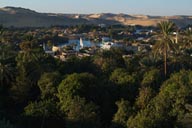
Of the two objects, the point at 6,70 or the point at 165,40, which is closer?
the point at 6,70

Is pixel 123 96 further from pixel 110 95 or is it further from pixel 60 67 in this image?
pixel 60 67

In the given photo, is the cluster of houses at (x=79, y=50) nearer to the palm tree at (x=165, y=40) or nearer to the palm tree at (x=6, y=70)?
the palm tree at (x=165, y=40)

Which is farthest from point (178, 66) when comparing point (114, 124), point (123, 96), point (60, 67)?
point (114, 124)

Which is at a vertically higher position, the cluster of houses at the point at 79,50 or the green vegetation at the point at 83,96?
the green vegetation at the point at 83,96

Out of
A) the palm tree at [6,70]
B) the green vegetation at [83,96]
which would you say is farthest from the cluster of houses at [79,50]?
the green vegetation at [83,96]

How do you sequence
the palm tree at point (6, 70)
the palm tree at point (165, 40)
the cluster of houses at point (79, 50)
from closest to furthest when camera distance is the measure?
the palm tree at point (6, 70)
the palm tree at point (165, 40)
the cluster of houses at point (79, 50)

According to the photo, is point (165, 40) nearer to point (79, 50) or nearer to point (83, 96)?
point (83, 96)

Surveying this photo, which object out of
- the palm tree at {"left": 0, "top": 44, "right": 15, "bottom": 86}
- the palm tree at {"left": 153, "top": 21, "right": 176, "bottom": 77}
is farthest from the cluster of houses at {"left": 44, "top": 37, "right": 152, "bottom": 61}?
the palm tree at {"left": 0, "top": 44, "right": 15, "bottom": 86}

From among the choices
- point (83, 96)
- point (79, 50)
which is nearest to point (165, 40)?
point (83, 96)
